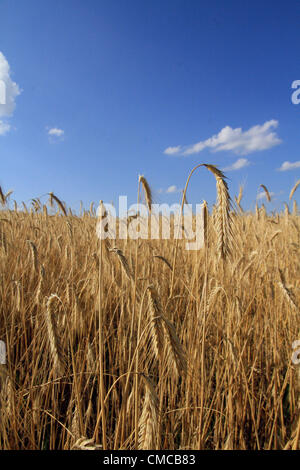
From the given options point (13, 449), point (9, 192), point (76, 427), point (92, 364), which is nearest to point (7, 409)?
point (13, 449)

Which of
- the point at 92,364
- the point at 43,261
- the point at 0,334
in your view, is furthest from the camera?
the point at 43,261

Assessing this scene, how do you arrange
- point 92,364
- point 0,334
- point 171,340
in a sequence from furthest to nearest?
point 0,334 → point 92,364 → point 171,340

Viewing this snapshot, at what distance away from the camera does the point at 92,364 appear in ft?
4.13

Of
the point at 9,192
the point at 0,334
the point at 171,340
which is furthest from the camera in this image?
the point at 9,192

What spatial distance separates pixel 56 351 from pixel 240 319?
2.80 feet

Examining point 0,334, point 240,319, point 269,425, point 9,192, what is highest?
point 9,192

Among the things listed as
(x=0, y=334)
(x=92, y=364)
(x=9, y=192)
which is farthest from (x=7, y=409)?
(x=9, y=192)

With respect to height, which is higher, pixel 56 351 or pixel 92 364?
pixel 56 351

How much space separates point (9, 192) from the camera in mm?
3754

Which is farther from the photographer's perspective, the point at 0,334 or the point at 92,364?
the point at 0,334
